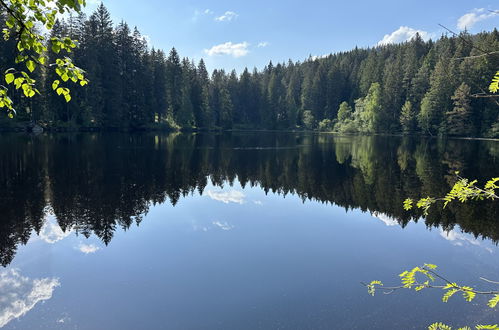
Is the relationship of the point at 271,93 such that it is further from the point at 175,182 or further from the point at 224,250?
the point at 224,250

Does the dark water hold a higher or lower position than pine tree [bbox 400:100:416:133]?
lower

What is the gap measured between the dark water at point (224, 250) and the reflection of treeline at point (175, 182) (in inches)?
5.8

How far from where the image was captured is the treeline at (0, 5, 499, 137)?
249 feet

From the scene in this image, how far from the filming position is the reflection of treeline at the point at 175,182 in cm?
1656

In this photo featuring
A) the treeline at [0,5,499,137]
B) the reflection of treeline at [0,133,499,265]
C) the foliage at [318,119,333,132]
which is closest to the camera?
the reflection of treeline at [0,133,499,265]

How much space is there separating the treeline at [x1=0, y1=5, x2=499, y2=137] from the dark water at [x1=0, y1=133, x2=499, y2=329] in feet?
156

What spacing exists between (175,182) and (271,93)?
114418 millimetres

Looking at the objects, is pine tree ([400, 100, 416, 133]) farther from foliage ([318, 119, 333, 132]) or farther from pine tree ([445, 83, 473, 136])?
foliage ([318, 119, 333, 132])

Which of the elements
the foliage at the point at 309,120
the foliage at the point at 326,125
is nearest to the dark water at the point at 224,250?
the foliage at the point at 326,125

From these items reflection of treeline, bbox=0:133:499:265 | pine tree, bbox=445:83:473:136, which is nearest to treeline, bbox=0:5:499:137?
pine tree, bbox=445:83:473:136

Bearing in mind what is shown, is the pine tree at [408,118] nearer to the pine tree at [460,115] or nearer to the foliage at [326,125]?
the pine tree at [460,115]

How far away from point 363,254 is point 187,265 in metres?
6.39

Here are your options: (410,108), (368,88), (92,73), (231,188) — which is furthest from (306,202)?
(368,88)

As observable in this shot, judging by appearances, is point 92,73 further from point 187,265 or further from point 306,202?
point 187,265
